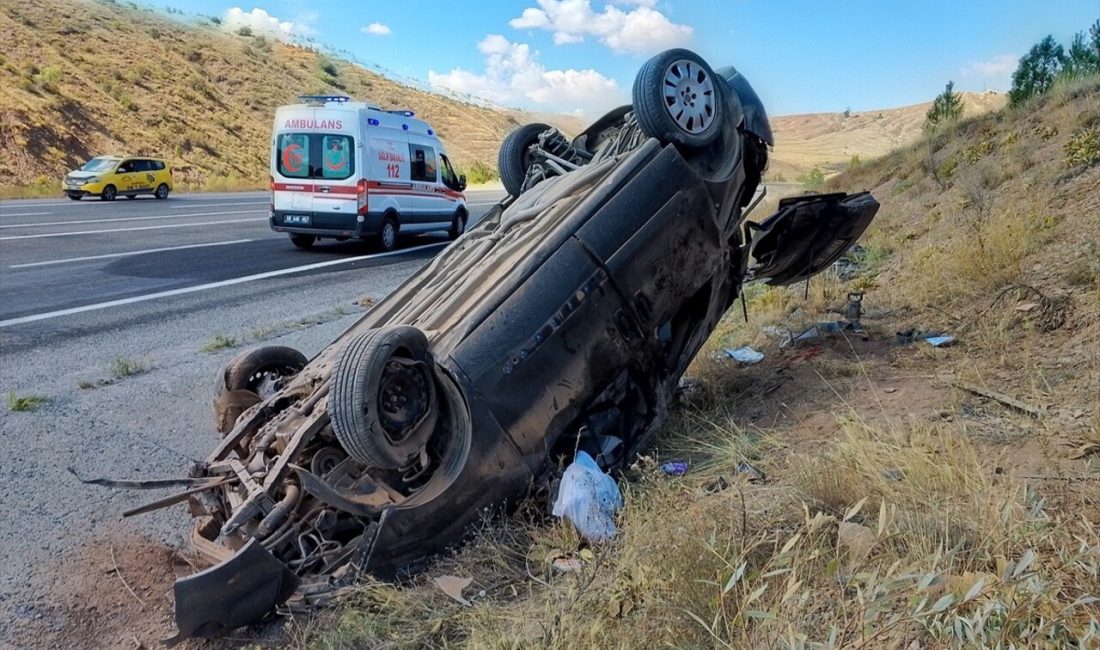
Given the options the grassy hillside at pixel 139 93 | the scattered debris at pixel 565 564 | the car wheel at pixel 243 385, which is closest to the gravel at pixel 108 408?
the car wheel at pixel 243 385

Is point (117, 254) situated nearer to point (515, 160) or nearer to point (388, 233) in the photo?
point (388, 233)

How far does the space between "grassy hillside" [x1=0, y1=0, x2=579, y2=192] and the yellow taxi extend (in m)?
3.86

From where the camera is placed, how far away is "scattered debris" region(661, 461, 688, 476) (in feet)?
13.3

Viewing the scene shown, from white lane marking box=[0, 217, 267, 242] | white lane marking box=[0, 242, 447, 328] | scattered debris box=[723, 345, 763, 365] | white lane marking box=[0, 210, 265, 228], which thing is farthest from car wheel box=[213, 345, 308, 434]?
white lane marking box=[0, 210, 265, 228]

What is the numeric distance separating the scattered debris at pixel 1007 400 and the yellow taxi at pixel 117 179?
26116mm

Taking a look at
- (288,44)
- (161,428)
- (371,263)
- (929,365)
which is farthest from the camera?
(288,44)

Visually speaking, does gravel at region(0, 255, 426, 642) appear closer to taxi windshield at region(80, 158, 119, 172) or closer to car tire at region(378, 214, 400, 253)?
car tire at region(378, 214, 400, 253)

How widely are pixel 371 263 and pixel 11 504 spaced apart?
964 cm

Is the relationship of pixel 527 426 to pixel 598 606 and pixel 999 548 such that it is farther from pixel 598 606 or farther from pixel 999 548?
pixel 999 548

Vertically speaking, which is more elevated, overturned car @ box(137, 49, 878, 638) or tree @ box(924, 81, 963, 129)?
tree @ box(924, 81, 963, 129)

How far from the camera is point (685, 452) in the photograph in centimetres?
445

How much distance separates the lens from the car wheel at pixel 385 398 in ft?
10.5

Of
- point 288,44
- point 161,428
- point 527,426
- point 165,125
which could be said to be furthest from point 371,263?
point 288,44

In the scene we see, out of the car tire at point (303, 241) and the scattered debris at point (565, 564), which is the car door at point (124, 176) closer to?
the car tire at point (303, 241)
